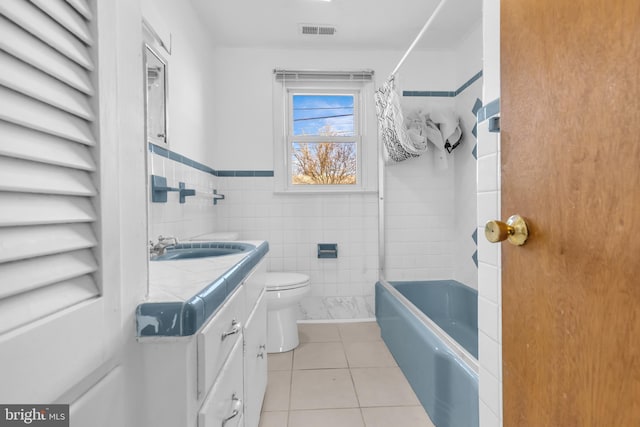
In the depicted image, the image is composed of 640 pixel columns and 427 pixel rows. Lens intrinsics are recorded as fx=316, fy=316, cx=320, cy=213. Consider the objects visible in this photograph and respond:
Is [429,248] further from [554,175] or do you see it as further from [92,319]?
Answer: [92,319]

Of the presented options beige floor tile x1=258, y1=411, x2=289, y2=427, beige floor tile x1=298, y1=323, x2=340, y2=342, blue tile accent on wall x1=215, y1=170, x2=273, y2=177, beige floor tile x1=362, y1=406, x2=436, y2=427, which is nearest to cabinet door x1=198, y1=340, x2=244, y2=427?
beige floor tile x1=258, y1=411, x2=289, y2=427

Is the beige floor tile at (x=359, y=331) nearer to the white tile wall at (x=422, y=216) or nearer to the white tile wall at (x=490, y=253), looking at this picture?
the white tile wall at (x=422, y=216)

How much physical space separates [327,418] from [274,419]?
25 centimetres

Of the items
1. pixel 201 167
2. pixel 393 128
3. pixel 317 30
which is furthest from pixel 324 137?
pixel 201 167

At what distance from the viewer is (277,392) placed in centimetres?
173

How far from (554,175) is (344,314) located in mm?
2397

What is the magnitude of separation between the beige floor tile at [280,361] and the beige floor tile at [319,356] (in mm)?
34

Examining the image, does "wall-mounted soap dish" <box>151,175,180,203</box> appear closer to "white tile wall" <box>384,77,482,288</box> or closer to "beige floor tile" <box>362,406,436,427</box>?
"beige floor tile" <box>362,406,436,427</box>

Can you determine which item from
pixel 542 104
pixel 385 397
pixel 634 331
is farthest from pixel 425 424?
pixel 542 104

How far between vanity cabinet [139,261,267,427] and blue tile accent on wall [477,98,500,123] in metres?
0.90

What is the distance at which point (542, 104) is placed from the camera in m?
0.63

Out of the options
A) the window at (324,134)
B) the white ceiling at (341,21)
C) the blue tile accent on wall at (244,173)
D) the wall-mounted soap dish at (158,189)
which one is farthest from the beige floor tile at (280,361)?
the white ceiling at (341,21)

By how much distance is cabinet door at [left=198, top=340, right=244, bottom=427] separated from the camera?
665mm

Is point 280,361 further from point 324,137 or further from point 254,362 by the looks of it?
point 324,137
